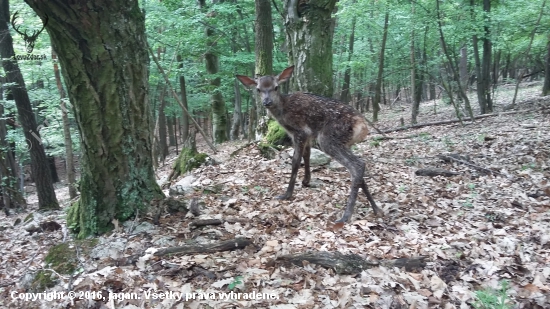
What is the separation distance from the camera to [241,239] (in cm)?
439

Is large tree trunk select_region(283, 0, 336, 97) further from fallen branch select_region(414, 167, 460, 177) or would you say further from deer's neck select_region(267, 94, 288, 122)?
fallen branch select_region(414, 167, 460, 177)

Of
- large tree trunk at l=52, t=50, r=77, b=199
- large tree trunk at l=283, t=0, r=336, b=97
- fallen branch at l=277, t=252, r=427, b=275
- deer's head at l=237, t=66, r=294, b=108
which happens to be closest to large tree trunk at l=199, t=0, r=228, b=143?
large tree trunk at l=52, t=50, r=77, b=199

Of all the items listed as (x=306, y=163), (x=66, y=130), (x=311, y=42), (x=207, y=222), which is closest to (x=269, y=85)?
(x=306, y=163)

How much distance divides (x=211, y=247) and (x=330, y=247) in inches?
52.3

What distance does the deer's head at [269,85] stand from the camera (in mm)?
6337

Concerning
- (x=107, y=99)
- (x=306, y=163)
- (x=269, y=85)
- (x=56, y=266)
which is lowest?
(x=56, y=266)

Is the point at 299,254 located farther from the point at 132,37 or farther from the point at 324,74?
the point at 324,74

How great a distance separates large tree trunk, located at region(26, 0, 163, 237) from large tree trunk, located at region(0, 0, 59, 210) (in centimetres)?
711

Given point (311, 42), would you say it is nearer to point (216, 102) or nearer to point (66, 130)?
point (66, 130)

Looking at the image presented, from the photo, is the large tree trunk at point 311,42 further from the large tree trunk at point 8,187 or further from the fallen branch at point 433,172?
the large tree trunk at point 8,187

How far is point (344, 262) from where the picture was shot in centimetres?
393

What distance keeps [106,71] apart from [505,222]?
540 centimetres

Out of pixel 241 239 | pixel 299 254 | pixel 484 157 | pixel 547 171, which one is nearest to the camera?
pixel 299 254

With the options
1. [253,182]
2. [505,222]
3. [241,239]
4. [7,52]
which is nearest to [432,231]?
[505,222]
